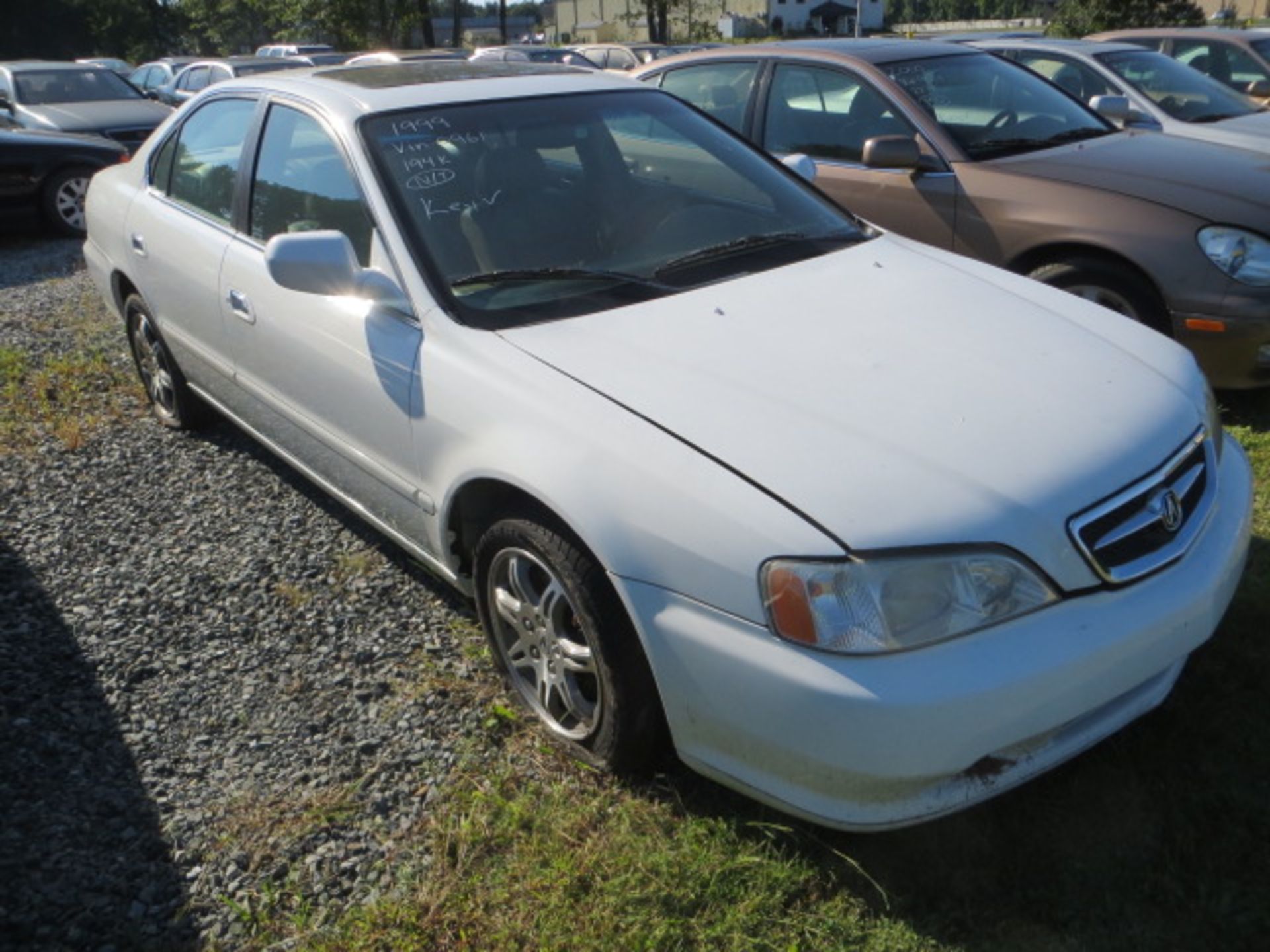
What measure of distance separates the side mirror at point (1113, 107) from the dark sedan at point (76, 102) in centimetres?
989

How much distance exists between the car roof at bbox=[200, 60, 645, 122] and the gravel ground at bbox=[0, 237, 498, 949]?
4.95 feet

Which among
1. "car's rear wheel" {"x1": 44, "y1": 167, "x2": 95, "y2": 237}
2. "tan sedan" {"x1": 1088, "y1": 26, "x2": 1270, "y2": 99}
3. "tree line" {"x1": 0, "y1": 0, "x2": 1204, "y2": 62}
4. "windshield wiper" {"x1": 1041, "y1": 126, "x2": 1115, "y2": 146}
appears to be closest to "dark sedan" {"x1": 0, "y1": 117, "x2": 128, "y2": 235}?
"car's rear wheel" {"x1": 44, "y1": 167, "x2": 95, "y2": 237}

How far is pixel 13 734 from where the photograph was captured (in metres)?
2.96

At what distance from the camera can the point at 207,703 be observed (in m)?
3.10

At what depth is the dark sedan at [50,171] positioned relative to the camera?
30.9ft

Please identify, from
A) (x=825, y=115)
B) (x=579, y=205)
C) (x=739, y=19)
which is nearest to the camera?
(x=579, y=205)

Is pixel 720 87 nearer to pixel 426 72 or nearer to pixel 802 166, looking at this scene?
pixel 802 166

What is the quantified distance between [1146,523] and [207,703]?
8.15ft

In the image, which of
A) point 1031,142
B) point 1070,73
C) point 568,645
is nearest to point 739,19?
point 1070,73

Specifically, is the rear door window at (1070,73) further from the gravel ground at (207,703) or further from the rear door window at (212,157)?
the gravel ground at (207,703)

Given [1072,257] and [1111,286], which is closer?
[1111,286]

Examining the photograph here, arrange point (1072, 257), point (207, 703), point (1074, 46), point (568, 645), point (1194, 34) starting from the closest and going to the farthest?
point (568, 645) < point (207, 703) < point (1072, 257) < point (1074, 46) < point (1194, 34)

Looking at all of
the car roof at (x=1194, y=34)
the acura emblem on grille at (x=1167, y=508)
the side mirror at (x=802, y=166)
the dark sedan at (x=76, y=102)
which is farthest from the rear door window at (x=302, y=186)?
the dark sedan at (x=76, y=102)

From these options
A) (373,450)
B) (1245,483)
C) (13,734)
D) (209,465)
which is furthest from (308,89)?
(1245,483)
